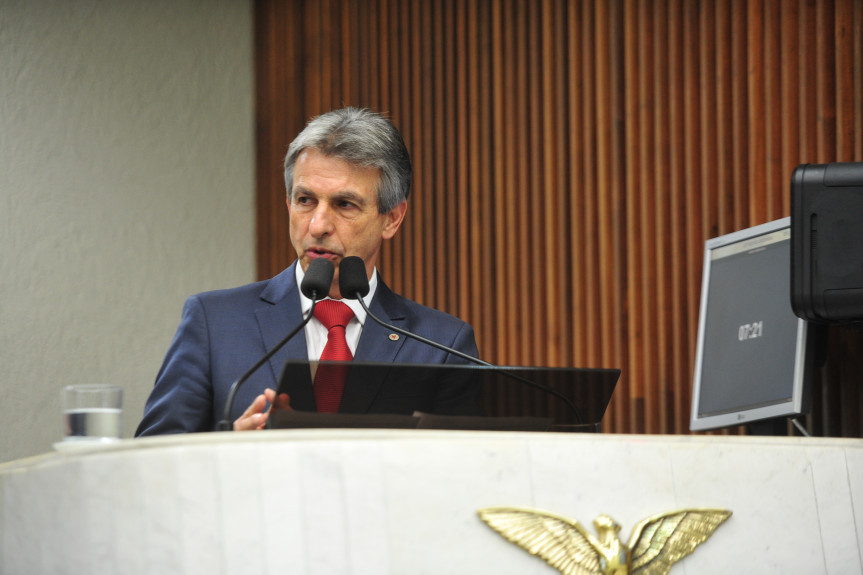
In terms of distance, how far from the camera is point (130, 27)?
14.3 ft

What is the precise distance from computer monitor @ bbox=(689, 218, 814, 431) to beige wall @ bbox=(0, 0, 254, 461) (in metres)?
2.14

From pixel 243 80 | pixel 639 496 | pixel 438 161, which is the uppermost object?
Result: pixel 243 80

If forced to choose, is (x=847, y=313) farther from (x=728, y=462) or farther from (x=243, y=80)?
(x=243, y=80)

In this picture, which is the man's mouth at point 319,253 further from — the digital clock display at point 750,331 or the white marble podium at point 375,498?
the digital clock display at point 750,331

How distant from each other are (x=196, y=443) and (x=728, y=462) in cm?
70

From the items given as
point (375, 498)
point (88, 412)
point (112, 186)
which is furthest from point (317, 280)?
point (112, 186)

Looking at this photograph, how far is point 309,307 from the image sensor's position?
2.27 metres

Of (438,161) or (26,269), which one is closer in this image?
(26,269)

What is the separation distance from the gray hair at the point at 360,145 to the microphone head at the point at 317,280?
694mm

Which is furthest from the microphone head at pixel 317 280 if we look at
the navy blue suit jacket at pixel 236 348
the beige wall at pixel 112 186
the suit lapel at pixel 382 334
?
the beige wall at pixel 112 186

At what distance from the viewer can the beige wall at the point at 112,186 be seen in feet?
12.9

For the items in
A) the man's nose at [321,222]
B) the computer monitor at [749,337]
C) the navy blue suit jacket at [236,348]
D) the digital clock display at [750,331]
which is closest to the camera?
the navy blue suit jacket at [236,348]

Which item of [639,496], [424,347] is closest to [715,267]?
[424,347]

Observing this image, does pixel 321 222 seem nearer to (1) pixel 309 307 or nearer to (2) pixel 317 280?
(1) pixel 309 307
